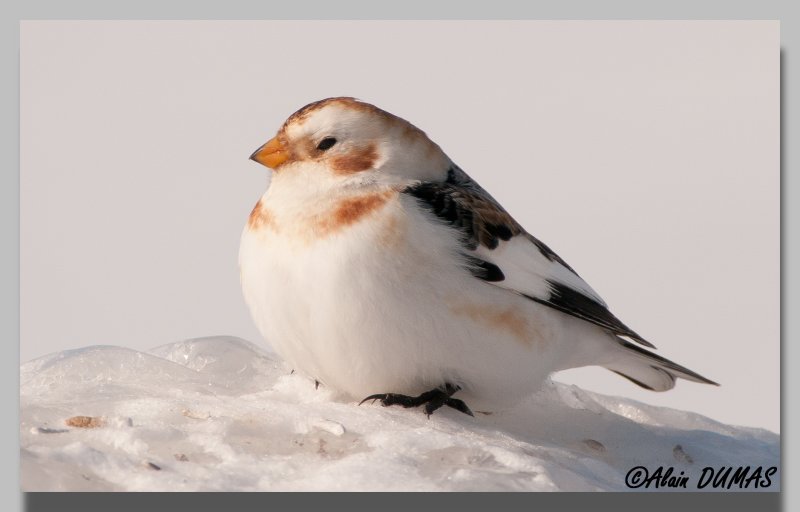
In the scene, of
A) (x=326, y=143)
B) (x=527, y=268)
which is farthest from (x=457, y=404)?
(x=326, y=143)

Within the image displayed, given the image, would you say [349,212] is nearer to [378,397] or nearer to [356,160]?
[356,160]

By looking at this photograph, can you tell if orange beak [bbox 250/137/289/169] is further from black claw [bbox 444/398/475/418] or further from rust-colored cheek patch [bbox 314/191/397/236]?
black claw [bbox 444/398/475/418]

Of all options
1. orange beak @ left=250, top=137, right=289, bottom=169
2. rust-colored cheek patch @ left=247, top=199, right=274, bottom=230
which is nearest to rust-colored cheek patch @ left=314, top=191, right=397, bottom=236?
rust-colored cheek patch @ left=247, top=199, right=274, bottom=230

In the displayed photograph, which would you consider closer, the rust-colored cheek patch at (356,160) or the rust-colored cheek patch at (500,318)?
the rust-colored cheek patch at (500,318)

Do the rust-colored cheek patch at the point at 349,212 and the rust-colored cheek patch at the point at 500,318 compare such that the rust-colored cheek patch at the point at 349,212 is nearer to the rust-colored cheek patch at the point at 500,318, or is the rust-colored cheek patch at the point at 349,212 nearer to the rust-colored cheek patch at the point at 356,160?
the rust-colored cheek patch at the point at 356,160

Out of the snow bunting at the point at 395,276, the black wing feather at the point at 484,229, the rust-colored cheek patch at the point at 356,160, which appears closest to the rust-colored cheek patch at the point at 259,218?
the snow bunting at the point at 395,276

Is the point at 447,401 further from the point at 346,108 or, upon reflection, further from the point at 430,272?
the point at 346,108

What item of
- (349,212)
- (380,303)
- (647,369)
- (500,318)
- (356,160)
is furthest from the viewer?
(647,369)
